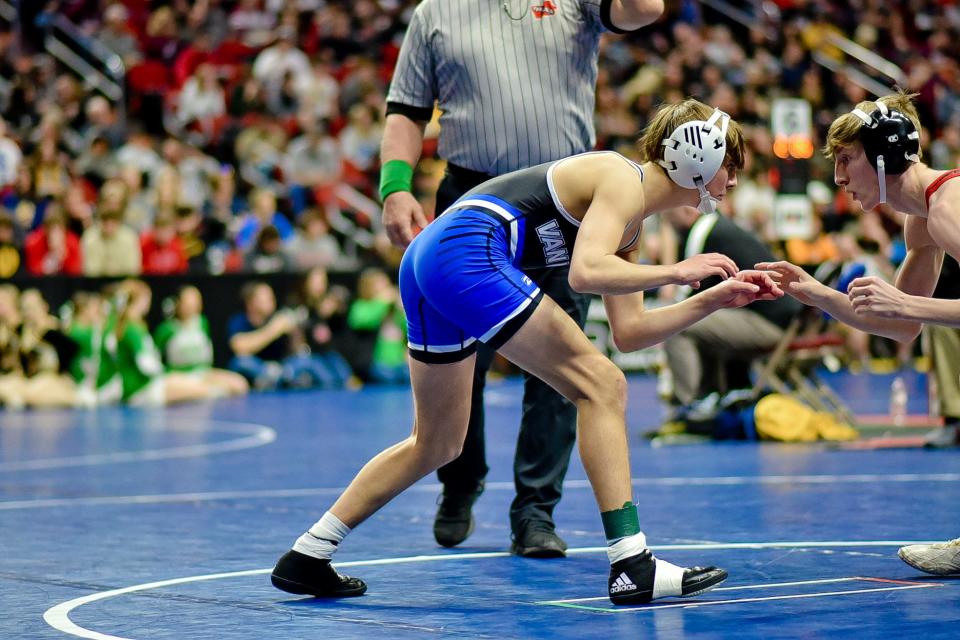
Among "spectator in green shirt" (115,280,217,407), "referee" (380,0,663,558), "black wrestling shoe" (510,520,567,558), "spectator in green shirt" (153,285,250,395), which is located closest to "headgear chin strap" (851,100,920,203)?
"referee" (380,0,663,558)

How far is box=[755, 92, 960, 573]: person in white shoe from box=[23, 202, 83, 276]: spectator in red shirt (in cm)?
1135

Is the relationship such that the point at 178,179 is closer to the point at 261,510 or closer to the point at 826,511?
the point at 261,510

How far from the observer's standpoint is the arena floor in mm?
4305

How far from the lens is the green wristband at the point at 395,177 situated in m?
5.91

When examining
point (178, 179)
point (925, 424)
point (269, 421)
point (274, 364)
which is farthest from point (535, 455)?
point (178, 179)

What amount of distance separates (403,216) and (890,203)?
177 cm

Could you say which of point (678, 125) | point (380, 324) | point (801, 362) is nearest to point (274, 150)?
point (380, 324)

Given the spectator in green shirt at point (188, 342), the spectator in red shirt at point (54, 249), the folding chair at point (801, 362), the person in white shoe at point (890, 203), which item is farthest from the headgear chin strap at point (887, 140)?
the spectator in red shirt at point (54, 249)

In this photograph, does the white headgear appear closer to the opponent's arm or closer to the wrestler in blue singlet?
the wrestler in blue singlet

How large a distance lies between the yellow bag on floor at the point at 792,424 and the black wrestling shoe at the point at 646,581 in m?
5.35

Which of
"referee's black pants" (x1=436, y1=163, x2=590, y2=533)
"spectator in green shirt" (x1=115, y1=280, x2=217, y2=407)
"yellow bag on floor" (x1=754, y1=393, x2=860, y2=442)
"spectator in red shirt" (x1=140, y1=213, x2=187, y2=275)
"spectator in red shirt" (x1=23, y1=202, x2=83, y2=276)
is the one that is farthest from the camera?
"spectator in red shirt" (x1=140, y1=213, x2=187, y2=275)

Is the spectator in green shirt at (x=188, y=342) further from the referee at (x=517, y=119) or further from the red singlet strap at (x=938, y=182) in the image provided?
the red singlet strap at (x=938, y=182)

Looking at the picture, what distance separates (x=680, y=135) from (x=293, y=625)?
5.90ft

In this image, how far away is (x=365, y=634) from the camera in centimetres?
417
